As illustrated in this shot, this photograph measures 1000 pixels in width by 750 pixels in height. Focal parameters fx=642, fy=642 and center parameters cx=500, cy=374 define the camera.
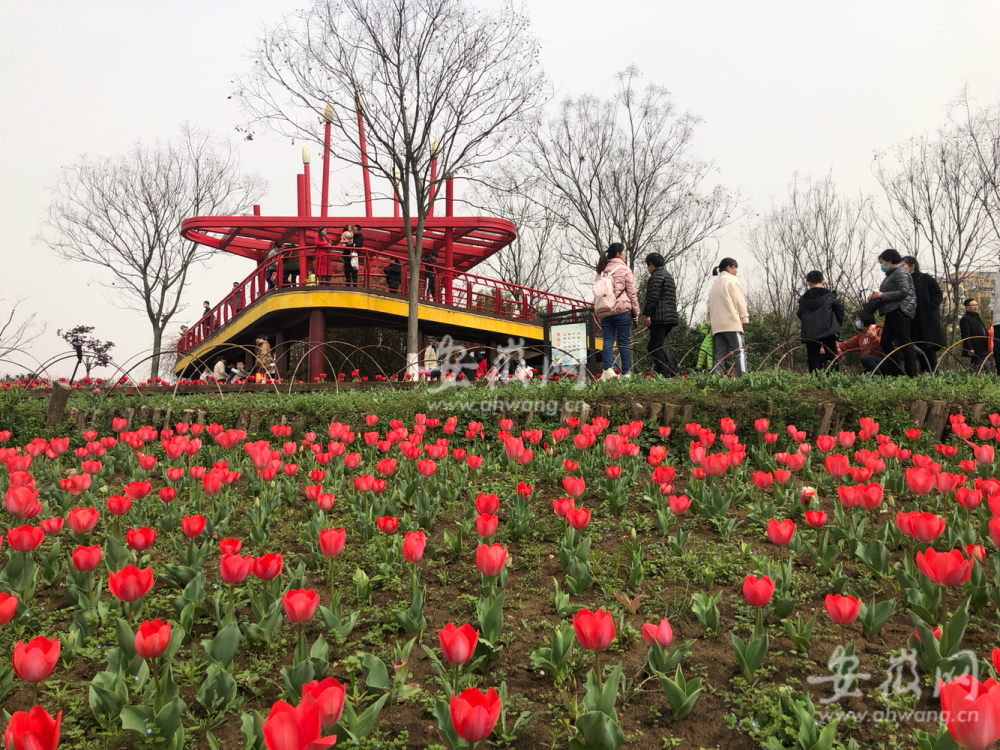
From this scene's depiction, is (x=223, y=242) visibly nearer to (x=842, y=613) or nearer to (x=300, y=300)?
(x=300, y=300)

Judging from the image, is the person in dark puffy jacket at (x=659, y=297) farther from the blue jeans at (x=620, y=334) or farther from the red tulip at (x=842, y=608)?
the red tulip at (x=842, y=608)

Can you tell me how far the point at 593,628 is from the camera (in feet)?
5.19

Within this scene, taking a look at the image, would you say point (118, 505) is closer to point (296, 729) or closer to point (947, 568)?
point (296, 729)

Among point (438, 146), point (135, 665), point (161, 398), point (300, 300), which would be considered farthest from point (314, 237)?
point (135, 665)

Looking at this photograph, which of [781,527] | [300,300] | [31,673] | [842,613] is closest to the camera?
[31,673]

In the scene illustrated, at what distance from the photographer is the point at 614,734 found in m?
1.51

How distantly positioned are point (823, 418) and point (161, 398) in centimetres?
657

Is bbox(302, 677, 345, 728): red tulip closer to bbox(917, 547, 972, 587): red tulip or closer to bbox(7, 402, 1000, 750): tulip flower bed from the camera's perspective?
bbox(7, 402, 1000, 750): tulip flower bed

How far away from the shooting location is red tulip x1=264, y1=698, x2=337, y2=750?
1060 mm

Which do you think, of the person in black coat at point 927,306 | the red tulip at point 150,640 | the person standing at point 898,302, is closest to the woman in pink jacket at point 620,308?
the person standing at point 898,302

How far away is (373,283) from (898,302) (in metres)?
14.0

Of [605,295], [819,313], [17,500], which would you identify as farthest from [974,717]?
[819,313]

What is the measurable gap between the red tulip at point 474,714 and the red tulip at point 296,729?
243mm

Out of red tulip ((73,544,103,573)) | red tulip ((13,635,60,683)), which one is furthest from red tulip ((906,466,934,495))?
red tulip ((73,544,103,573))
